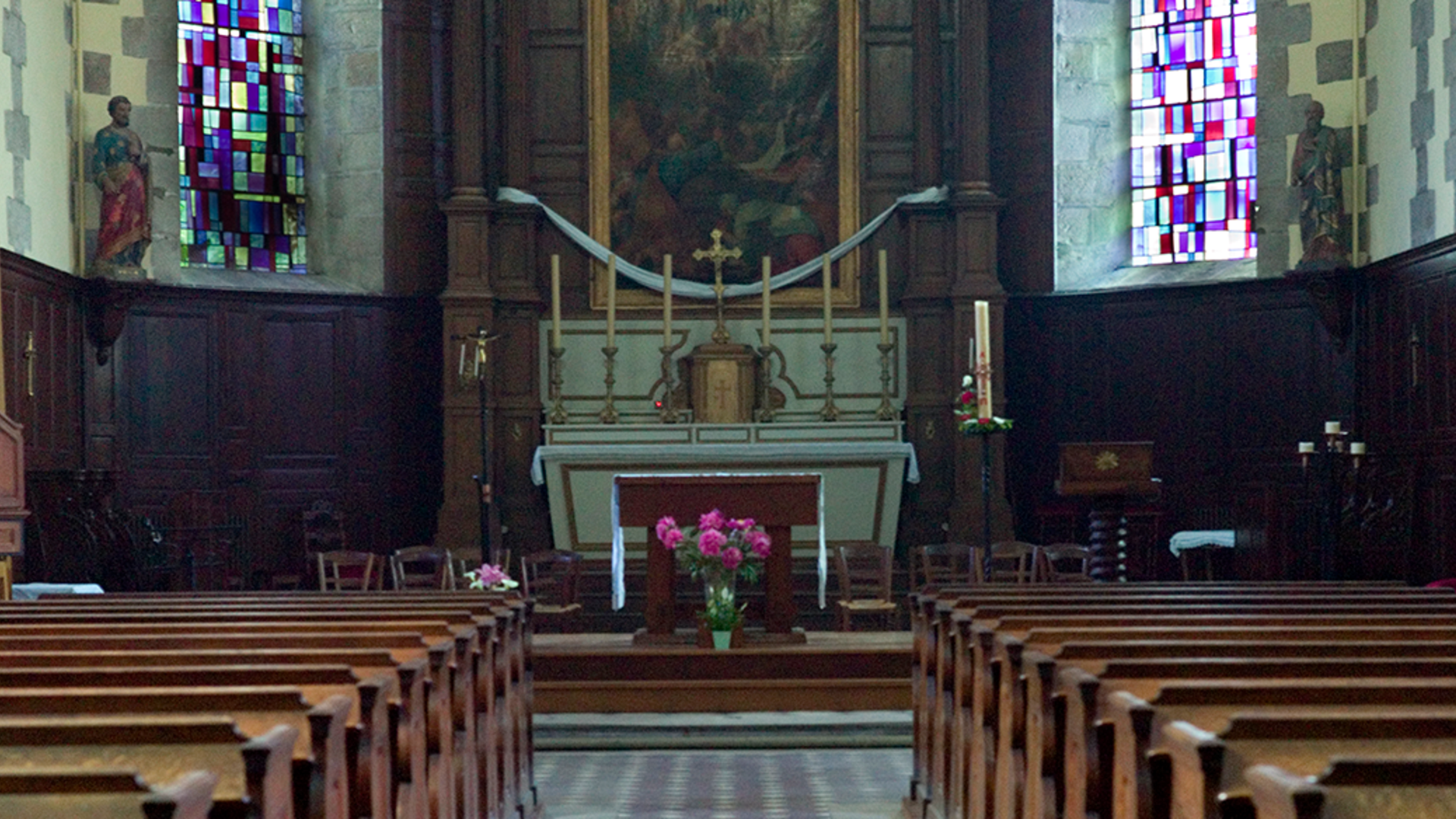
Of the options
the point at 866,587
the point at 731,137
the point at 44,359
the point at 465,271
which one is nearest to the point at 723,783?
the point at 866,587

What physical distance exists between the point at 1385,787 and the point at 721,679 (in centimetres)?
732

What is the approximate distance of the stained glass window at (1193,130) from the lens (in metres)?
14.6

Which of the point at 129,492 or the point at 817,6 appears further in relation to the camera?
the point at 817,6

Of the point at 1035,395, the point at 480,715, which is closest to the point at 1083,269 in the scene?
the point at 1035,395

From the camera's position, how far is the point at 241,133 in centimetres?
1477

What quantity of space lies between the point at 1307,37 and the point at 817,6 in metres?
4.07

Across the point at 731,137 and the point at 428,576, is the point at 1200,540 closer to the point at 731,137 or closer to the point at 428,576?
the point at 731,137

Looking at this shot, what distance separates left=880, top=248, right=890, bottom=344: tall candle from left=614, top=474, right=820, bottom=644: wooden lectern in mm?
3890

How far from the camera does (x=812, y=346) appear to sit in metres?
14.6

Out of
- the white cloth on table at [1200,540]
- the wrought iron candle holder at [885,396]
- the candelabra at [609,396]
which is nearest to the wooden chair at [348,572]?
the candelabra at [609,396]

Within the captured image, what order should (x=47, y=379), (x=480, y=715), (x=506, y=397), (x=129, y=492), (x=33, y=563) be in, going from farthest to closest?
(x=506, y=397), (x=129, y=492), (x=47, y=379), (x=33, y=563), (x=480, y=715)

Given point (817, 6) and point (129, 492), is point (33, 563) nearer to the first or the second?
point (129, 492)

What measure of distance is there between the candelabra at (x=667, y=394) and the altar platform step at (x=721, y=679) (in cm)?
467

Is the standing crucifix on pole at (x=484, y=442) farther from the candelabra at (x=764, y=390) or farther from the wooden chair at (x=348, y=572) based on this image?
the candelabra at (x=764, y=390)
